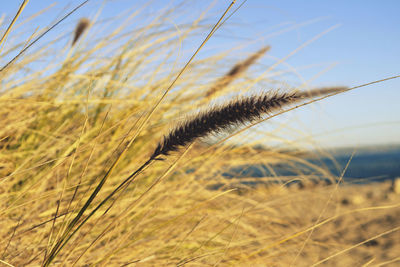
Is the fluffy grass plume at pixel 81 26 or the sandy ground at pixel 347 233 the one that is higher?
the fluffy grass plume at pixel 81 26

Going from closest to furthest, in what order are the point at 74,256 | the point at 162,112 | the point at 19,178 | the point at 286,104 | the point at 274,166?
the point at 286,104
the point at 74,256
the point at 19,178
the point at 162,112
the point at 274,166

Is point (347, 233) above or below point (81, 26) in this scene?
below

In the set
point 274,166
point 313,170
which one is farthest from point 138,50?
point 313,170

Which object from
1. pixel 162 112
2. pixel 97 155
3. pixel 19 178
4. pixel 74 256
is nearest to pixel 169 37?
pixel 162 112

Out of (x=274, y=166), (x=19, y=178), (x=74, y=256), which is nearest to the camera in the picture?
(x=74, y=256)

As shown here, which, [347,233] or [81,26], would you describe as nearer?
[81,26]

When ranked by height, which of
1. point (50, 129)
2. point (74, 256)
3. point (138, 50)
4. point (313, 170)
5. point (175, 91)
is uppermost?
point (138, 50)

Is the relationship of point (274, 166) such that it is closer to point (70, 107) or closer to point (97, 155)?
point (97, 155)

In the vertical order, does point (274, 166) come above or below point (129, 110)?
below

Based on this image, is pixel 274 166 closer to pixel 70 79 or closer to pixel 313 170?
pixel 313 170

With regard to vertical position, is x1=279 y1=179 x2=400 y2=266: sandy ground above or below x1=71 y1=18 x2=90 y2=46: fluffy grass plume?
below

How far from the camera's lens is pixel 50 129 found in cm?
136

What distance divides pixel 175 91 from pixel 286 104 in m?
0.91

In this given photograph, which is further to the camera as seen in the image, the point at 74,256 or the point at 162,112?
the point at 162,112
